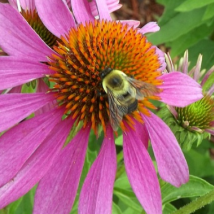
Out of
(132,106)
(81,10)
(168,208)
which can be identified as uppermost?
(81,10)

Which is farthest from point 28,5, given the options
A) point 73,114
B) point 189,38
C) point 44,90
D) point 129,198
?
point 189,38

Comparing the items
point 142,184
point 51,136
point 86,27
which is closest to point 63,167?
point 51,136

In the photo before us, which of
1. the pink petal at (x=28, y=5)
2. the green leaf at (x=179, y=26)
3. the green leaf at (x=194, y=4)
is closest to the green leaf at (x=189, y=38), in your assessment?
the green leaf at (x=179, y=26)

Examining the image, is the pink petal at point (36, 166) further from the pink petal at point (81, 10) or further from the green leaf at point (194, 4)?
the green leaf at point (194, 4)

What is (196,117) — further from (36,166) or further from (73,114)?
(36,166)

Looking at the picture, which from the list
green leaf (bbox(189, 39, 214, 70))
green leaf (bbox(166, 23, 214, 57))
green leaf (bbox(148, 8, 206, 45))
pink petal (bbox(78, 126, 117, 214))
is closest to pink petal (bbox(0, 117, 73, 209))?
pink petal (bbox(78, 126, 117, 214))

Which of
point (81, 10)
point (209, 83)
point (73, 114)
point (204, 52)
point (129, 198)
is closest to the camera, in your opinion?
point (73, 114)

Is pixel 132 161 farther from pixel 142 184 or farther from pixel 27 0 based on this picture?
pixel 27 0

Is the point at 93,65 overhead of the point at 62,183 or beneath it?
overhead
